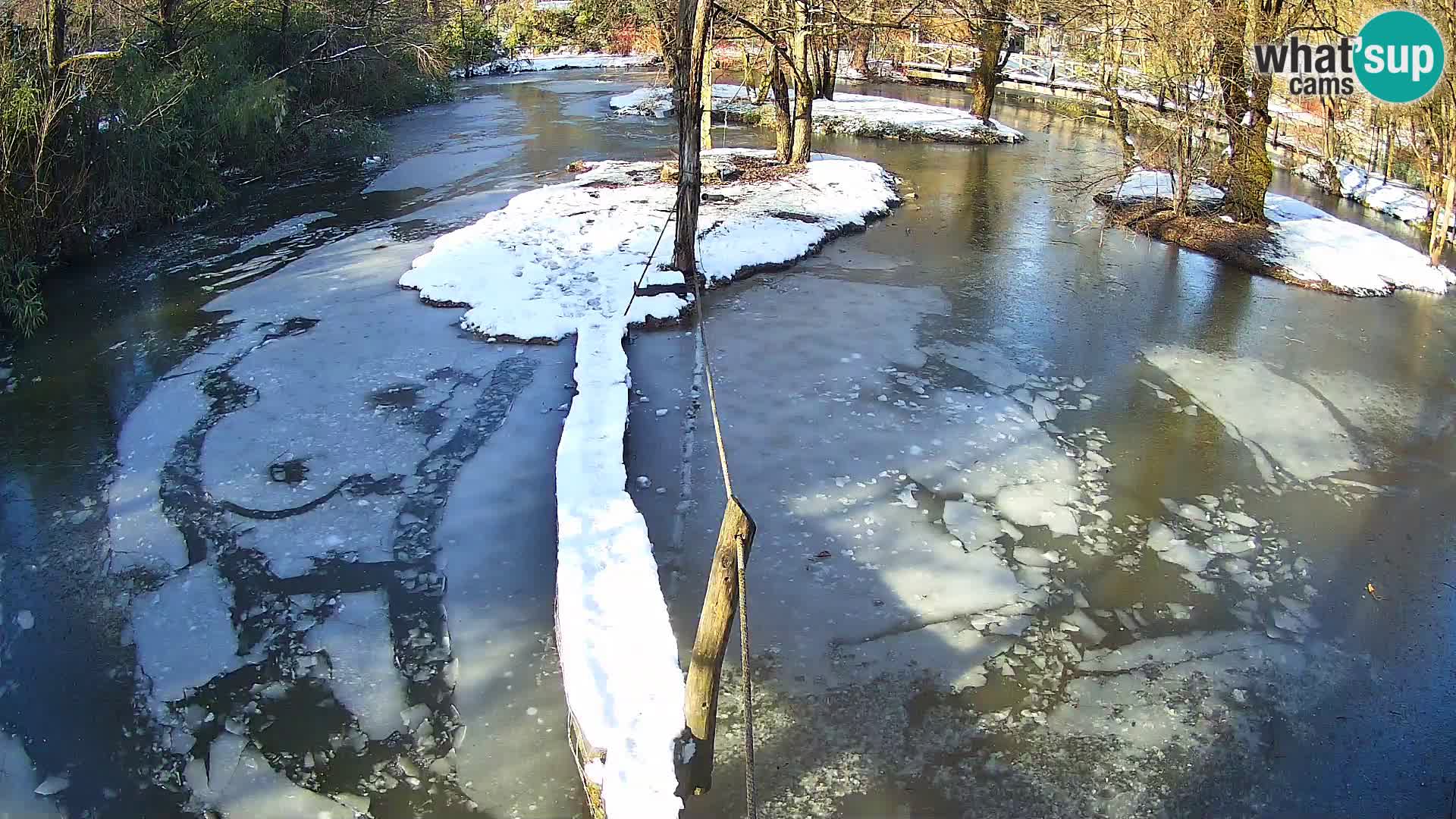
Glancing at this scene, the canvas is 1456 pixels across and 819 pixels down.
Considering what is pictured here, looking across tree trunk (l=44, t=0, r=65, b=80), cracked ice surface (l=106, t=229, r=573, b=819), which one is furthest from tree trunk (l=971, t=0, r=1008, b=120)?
tree trunk (l=44, t=0, r=65, b=80)

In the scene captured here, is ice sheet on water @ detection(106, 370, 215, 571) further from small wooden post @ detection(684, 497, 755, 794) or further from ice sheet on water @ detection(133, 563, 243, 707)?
small wooden post @ detection(684, 497, 755, 794)

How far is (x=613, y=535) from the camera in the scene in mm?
4914

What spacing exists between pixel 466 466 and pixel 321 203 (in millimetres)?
8848

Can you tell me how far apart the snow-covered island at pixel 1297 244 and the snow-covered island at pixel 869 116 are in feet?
19.3

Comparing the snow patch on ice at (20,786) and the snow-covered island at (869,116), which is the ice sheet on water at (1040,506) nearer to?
the snow patch on ice at (20,786)

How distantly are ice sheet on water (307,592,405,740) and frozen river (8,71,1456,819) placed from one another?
0.06ft

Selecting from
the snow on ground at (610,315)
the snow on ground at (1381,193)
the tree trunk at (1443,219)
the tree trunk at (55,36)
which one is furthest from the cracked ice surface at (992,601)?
the snow on ground at (1381,193)

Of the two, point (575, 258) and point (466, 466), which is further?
point (575, 258)

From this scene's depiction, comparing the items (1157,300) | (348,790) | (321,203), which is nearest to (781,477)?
(348,790)

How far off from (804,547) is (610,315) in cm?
387

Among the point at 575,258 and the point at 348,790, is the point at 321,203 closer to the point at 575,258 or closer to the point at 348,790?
the point at 575,258

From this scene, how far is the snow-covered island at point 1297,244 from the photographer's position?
34.1ft

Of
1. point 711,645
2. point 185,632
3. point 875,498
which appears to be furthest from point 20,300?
point 711,645

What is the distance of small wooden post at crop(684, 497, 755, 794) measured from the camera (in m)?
3.13
